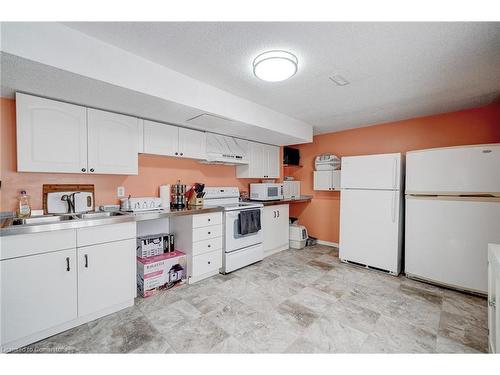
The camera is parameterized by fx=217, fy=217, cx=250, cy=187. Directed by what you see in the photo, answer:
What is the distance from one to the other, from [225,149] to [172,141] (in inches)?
34.9

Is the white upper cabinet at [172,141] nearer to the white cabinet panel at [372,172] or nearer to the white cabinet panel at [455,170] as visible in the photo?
the white cabinet panel at [372,172]

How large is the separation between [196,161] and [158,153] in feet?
2.63

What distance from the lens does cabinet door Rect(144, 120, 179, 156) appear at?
2.55 metres

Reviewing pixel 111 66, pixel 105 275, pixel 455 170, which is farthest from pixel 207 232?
pixel 455 170

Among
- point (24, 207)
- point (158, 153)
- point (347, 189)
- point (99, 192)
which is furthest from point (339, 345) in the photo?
point (24, 207)

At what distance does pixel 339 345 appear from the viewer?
5.50 ft

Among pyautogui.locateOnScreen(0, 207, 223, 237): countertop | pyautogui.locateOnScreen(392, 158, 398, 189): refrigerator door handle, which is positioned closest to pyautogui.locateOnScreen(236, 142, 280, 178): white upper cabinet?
pyautogui.locateOnScreen(0, 207, 223, 237): countertop

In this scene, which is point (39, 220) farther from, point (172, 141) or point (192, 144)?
point (192, 144)

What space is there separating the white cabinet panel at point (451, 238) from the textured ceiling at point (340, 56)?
1.30 m

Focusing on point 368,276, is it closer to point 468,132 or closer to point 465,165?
point 465,165

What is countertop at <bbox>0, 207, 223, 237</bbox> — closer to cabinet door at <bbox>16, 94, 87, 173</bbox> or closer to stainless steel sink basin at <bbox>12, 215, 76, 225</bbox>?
stainless steel sink basin at <bbox>12, 215, 76, 225</bbox>

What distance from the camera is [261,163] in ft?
13.2

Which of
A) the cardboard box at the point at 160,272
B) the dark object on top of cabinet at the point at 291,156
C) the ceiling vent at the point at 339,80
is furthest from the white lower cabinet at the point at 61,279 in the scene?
the dark object on top of cabinet at the point at 291,156
